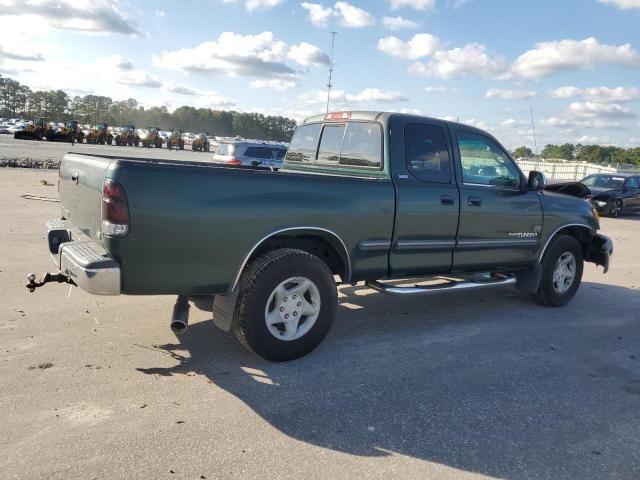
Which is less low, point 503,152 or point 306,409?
point 503,152

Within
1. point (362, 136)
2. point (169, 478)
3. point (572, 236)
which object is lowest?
point (169, 478)

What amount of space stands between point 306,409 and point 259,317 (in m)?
0.83

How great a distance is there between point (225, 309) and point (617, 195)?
1826 centimetres

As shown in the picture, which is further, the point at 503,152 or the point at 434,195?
the point at 503,152

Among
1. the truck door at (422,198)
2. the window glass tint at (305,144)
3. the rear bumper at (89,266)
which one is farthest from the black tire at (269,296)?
the window glass tint at (305,144)

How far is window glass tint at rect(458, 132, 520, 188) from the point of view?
5.46 meters

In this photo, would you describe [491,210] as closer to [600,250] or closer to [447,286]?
[447,286]

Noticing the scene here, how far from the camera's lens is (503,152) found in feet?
19.2

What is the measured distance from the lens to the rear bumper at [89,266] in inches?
138

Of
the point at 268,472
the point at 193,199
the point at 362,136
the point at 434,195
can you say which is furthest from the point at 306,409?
the point at 362,136

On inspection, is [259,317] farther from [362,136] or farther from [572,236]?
[572,236]

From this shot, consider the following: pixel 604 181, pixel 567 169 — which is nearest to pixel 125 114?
pixel 567 169

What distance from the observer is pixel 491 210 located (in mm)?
5508

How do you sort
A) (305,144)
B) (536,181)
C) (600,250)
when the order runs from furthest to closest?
1. (600,250)
2. (305,144)
3. (536,181)
